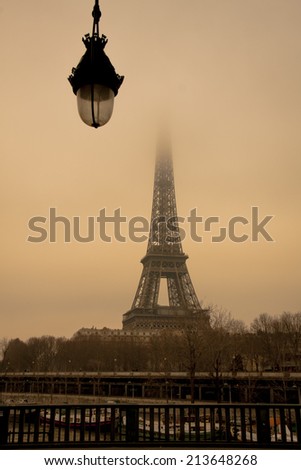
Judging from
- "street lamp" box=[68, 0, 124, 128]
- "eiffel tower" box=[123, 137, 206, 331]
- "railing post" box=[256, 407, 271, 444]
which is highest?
"eiffel tower" box=[123, 137, 206, 331]

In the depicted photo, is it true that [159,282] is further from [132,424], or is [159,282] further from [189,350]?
[132,424]

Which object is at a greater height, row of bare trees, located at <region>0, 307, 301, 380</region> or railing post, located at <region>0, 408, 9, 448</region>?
row of bare trees, located at <region>0, 307, 301, 380</region>

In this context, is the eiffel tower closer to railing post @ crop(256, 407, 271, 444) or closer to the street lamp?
railing post @ crop(256, 407, 271, 444)

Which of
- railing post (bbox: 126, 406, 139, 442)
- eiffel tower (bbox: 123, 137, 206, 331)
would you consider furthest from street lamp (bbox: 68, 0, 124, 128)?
eiffel tower (bbox: 123, 137, 206, 331)

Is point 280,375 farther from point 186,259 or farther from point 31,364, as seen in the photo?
point 31,364

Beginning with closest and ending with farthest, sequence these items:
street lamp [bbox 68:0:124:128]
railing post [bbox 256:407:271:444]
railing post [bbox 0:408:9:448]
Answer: street lamp [bbox 68:0:124:128]
railing post [bbox 0:408:9:448]
railing post [bbox 256:407:271:444]

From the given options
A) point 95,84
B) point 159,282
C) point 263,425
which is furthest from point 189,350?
point 159,282
